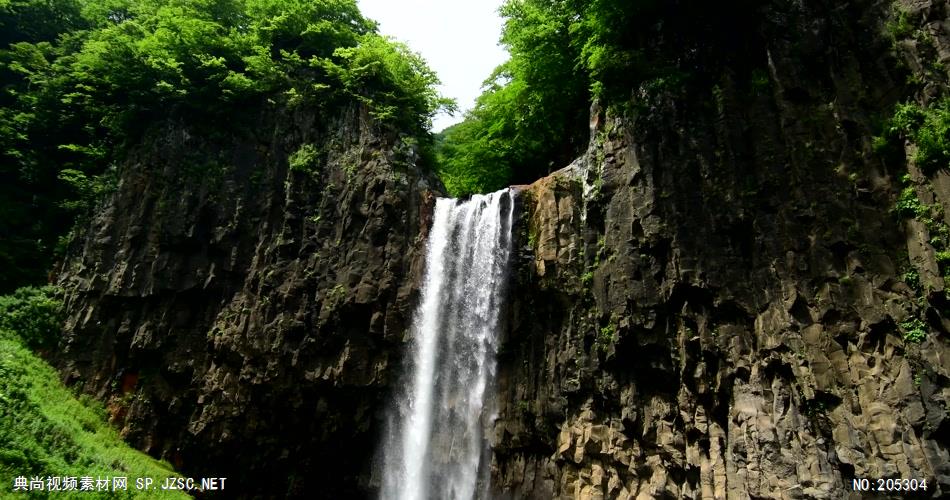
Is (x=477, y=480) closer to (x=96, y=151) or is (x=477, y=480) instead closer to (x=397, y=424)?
(x=397, y=424)

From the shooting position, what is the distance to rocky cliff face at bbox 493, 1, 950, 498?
11.3 meters

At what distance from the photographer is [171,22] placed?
22656 mm

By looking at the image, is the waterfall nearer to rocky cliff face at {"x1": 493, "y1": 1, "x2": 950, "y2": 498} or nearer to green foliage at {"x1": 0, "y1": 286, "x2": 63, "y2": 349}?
rocky cliff face at {"x1": 493, "y1": 1, "x2": 950, "y2": 498}

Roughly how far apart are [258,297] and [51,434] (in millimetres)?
7156

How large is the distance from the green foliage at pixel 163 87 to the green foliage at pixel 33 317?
4.08ft

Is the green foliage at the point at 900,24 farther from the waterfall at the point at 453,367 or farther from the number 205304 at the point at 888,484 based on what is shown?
the waterfall at the point at 453,367

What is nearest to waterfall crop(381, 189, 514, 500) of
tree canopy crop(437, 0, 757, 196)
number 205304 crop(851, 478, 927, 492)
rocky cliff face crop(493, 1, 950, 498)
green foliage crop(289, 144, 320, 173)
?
rocky cliff face crop(493, 1, 950, 498)

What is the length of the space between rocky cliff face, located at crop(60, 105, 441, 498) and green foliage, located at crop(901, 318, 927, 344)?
1361cm

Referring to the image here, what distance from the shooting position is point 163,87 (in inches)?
866

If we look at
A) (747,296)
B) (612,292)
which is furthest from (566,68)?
(747,296)

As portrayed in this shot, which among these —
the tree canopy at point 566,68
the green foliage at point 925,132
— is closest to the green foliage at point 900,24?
the green foliage at point 925,132

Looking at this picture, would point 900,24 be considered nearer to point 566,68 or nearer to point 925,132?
point 925,132

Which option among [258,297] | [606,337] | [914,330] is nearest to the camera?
[914,330]

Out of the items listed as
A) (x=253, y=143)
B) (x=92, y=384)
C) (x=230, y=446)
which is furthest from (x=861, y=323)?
(x=92, y=384)
